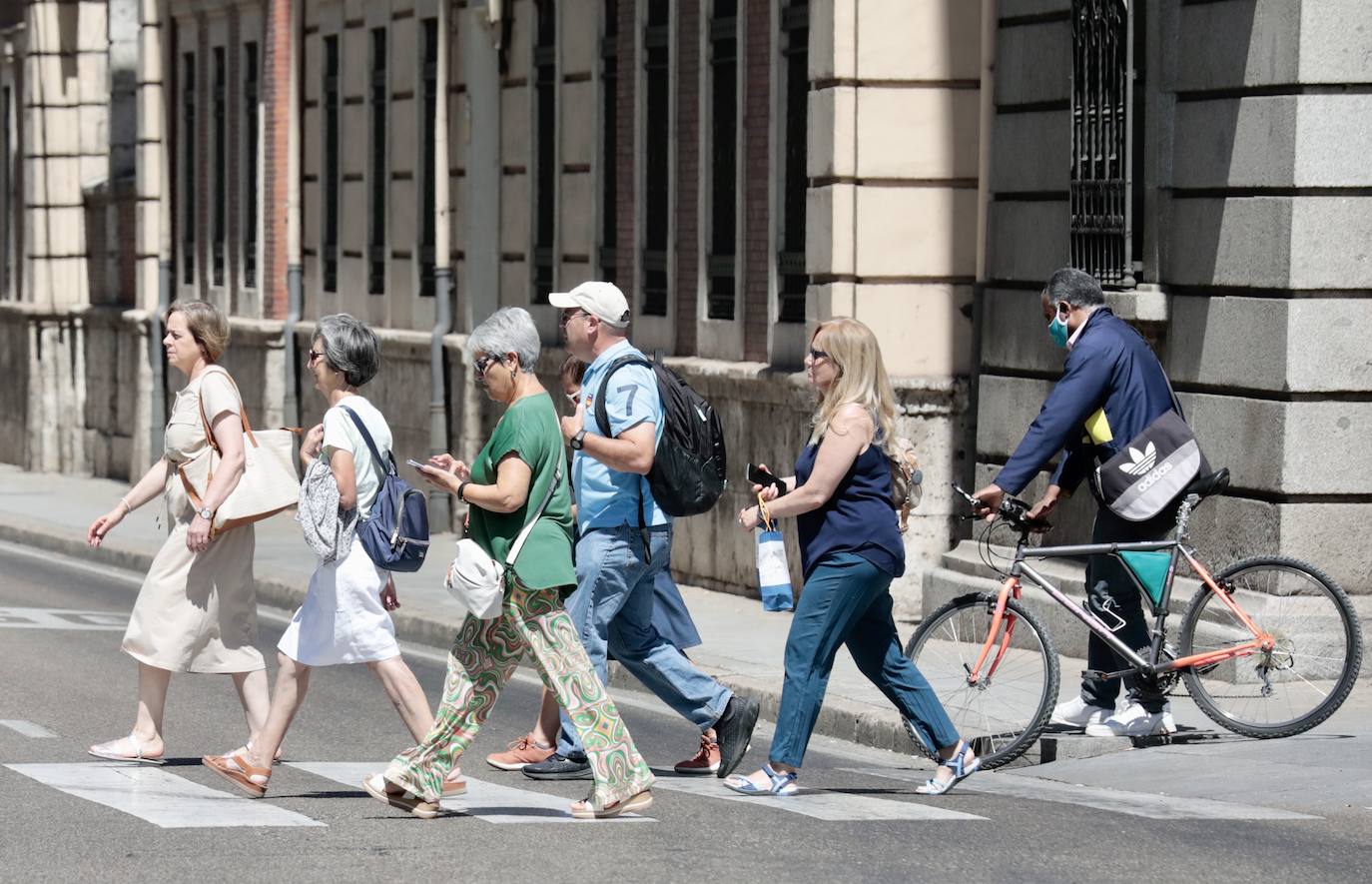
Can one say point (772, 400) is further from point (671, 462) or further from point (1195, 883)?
point (1195, 883)

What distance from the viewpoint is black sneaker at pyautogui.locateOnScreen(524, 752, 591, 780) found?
990 centimetres

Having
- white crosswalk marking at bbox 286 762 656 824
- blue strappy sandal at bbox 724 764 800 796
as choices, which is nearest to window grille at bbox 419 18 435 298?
white crosswalk marking at bbox 286 762 656 824

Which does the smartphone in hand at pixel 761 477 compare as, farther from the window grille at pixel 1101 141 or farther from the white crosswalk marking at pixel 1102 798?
the window grille at pixel 1101 141

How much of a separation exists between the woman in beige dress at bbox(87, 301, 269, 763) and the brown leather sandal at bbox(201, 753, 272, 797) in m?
0.56

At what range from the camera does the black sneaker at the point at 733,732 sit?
394 inches

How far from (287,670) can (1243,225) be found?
5.36 metres

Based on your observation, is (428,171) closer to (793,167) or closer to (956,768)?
(793,167)

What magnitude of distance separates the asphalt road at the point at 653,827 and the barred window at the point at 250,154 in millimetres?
17013

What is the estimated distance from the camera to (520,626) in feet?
28.3

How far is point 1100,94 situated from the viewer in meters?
13.5

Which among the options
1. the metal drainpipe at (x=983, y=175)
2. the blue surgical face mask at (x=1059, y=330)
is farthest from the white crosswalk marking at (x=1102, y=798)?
the metal drainpipe at (x=983, y=175)

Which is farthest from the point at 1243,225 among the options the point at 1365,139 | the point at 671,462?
the point at 671,462

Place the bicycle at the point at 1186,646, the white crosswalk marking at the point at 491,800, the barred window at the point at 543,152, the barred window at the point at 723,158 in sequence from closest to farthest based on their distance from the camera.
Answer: the white crosswalk marking at the point at 491,800 < the bicycle at the point at 1186,646 < the barred window at the point at 723,158 < the barred window at the point at 543,152

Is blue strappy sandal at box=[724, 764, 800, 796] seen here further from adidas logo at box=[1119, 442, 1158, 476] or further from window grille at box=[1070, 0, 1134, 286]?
window grille at box=[1070, 0, 1134, 286]
